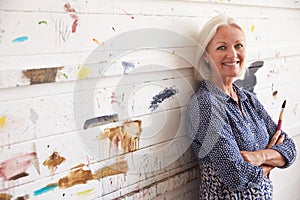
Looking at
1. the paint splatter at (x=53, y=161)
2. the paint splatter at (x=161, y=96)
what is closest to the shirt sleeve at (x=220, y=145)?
the paint splatter at (x=161, y=96)

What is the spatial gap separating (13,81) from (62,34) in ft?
0.75

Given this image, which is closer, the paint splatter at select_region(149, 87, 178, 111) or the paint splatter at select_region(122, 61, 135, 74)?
the paint splatter at select_region(122, 61, 135, 74)

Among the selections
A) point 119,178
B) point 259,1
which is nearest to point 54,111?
point 119,178

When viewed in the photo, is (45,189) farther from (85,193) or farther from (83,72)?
(83,72)

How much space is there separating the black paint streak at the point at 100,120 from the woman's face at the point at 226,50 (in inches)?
22.6

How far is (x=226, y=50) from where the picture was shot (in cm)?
162

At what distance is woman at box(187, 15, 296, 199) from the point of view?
1.45 meters

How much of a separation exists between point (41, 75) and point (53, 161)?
11.4 inches

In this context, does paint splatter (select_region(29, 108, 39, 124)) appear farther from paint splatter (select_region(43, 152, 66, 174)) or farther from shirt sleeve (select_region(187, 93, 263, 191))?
shirt sleeve (select_region(187, 93, 263, 191))

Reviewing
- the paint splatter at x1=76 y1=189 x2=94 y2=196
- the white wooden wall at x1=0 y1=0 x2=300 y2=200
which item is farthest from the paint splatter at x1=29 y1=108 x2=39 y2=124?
the paint splatter at x1=76 y1=189 x2=94 y2=196

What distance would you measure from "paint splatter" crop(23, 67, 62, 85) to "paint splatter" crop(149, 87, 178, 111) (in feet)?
1.59

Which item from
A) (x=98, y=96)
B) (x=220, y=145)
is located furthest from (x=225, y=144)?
(x=98, y=96)

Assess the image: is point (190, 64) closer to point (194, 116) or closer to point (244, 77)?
point (194, 116)

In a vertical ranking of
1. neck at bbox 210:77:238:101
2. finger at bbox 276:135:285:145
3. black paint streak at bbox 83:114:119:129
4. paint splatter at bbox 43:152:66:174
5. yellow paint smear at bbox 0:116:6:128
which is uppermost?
neck at bbox 210:77:238:101
